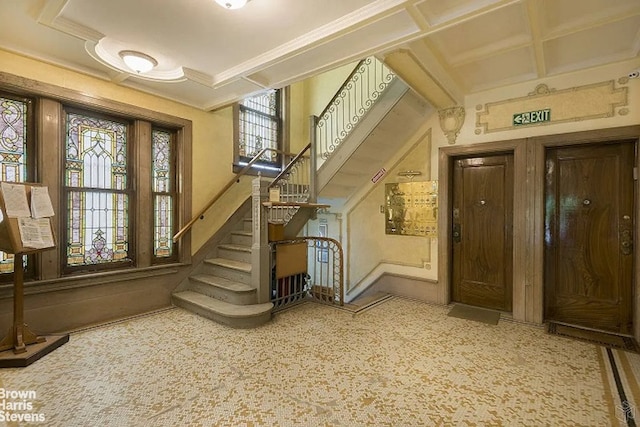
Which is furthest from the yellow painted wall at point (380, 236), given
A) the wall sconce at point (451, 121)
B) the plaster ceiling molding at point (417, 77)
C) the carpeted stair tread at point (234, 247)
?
the carpeted stair tread at point (234, 247)

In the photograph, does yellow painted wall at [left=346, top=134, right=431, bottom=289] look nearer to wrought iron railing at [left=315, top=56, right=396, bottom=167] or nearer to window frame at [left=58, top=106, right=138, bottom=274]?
wrought iron railing at [left=315, top=56, right=396, bottom=167]

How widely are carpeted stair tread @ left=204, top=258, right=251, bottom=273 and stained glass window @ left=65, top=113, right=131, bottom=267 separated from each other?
108cm

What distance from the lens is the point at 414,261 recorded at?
4.45 metres

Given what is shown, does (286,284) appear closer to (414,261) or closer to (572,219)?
(414,261)

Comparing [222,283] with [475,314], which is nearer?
[475,314]

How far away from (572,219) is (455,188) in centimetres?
134

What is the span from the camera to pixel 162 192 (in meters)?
4.11

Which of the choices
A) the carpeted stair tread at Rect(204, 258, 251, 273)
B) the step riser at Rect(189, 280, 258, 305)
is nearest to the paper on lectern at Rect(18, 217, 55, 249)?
the step riser at Rect(189, 280, 258, 305)

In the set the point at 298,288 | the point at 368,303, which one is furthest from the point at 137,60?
the point at 368,303

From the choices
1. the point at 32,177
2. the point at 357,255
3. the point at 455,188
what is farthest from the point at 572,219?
the point at 32,177

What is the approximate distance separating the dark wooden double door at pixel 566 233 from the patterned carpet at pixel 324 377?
0.65 meters

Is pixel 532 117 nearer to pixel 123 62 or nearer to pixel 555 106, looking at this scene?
pixel 555 106

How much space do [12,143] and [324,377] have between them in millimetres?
3758

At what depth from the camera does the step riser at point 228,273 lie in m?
3.86
